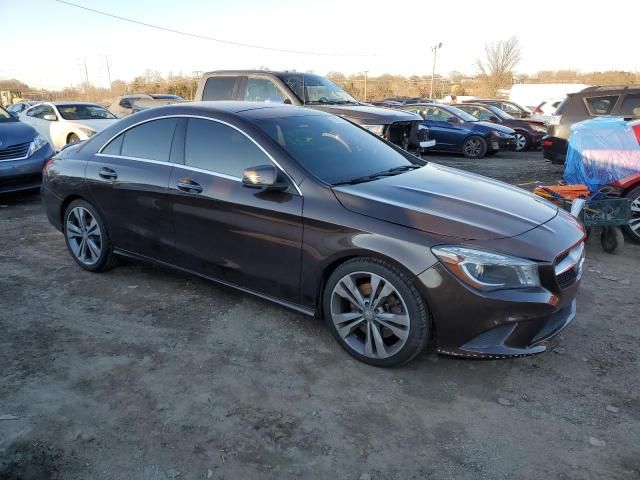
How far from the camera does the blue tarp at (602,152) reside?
5777 millimetres

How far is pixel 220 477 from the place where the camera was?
89.1 inches

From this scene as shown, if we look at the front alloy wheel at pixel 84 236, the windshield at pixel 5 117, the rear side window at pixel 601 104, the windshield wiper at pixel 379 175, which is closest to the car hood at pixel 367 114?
the rear side window at pixel 601 104

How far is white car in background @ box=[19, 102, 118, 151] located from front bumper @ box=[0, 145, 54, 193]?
314 cm

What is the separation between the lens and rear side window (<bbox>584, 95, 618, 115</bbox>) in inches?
362

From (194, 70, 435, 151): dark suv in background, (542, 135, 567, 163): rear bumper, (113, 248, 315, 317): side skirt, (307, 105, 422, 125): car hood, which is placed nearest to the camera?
(113, 248, 315, 317): side skirt

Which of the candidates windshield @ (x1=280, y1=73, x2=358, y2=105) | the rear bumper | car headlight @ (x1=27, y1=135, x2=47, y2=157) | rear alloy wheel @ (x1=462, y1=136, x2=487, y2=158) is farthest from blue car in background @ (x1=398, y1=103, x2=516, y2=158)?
car headlight @ (x1=27, y1=135, x2=47, y2=157)

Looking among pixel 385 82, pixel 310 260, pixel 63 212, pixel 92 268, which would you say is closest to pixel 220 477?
pixel 310 260

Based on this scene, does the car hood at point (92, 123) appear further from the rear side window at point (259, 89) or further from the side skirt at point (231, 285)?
the side skirt at point (231, 285)

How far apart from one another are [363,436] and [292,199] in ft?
5.09

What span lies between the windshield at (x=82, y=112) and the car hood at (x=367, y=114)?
6.53m

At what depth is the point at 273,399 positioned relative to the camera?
2838 millimetres

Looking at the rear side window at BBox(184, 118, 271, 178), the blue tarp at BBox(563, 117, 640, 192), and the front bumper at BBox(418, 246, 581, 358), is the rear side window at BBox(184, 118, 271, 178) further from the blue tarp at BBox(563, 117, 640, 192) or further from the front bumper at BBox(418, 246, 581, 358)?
the blue tarp at BBox(563, 117, 640, 192)

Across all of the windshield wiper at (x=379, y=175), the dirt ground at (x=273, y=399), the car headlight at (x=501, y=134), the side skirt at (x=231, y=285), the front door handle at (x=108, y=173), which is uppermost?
the windshield wiper at (x=379, y=175)

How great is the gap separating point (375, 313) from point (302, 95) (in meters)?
6.19
